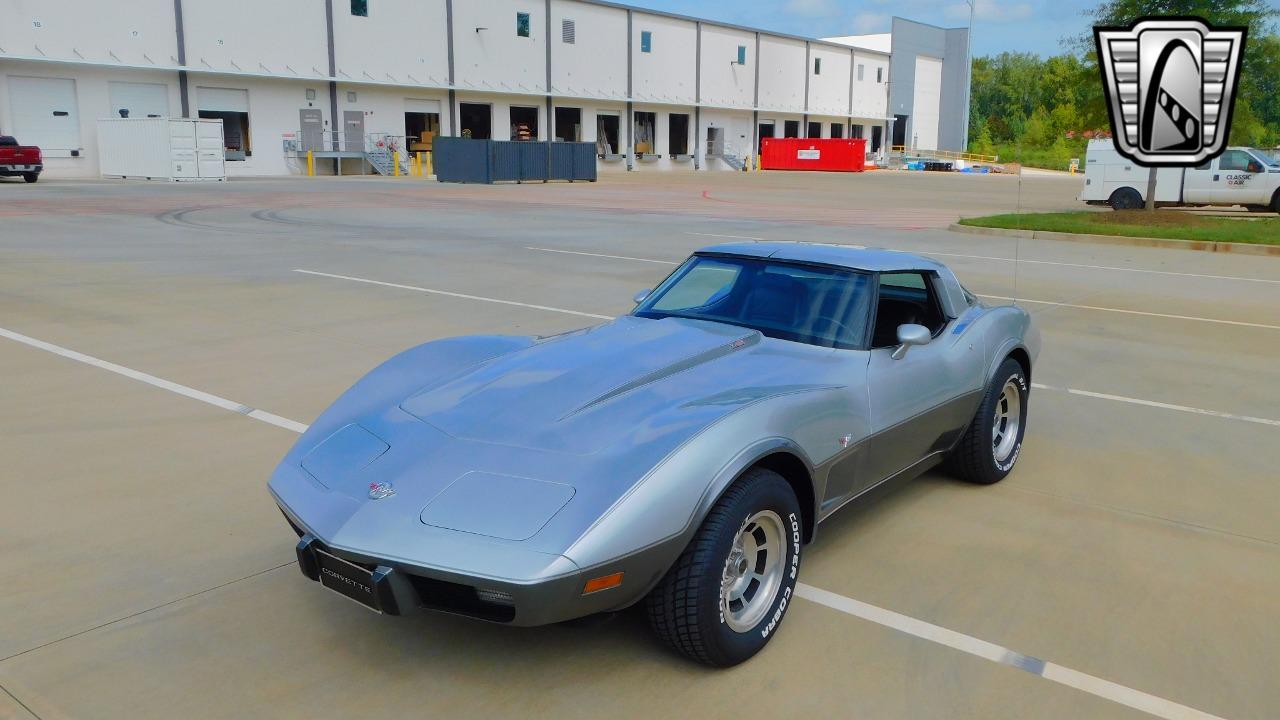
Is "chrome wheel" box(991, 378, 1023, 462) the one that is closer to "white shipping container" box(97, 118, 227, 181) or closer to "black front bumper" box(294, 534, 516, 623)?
"black front bumper" box(294, 534, 516, 623)

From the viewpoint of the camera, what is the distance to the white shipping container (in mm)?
38188

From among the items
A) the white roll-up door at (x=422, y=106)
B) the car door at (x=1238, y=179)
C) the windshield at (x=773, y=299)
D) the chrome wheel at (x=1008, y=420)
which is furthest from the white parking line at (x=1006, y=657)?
the white roll-up door at (x=422, y=106)

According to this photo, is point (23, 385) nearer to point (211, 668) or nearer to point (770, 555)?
point (211, 668)

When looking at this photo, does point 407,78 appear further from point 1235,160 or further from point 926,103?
point 926,103

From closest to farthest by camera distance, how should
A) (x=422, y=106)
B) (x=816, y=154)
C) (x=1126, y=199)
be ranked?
(x=1126, y=199), (x=422, y=106), (x=816, y=154)

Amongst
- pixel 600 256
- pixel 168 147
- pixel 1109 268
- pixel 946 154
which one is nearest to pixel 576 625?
pixel 600 256

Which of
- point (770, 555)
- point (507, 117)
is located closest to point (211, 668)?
point (770, 555)

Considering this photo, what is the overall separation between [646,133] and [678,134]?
13.4 ft

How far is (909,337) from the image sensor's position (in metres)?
4.39

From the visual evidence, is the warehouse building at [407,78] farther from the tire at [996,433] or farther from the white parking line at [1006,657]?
the white parking line at [1006,657]

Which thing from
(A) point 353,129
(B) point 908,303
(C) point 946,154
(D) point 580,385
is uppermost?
(A) point 353,129

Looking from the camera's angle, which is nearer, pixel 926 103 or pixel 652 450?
pixel 652 450

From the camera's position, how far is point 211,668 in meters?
3.34

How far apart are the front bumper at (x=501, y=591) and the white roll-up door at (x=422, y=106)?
54439 millimetres
